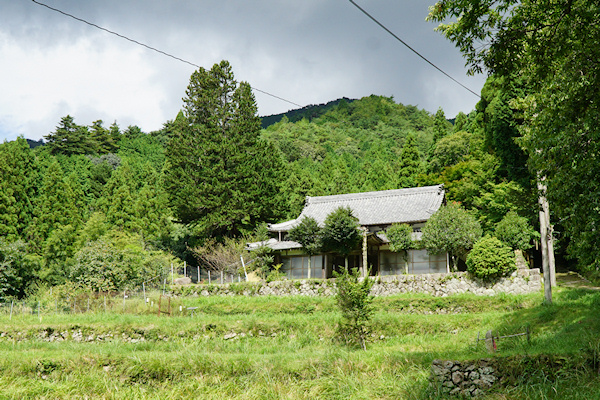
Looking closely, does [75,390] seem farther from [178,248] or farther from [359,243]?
[178,248]

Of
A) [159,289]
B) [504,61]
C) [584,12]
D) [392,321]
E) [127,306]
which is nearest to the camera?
[584,12]

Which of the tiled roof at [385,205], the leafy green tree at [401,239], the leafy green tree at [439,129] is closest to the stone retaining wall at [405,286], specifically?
the leafy green tree at [401,239]

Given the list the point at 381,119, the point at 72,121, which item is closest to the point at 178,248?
the point at 72,121

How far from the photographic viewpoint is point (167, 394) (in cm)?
1134

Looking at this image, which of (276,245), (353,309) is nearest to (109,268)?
(276,245)

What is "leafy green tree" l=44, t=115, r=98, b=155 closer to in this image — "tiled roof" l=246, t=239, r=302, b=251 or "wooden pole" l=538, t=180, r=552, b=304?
"tiled roof" l=246, t=239, r=302, b=251

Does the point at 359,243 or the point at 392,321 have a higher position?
the point at 359,243

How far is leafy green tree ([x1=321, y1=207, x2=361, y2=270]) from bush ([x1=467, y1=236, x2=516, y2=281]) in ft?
20.4

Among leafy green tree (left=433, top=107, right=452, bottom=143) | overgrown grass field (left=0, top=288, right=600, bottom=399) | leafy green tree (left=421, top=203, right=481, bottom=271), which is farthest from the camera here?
leafy green tree (left=433, top=107, right=452, bottom=143)

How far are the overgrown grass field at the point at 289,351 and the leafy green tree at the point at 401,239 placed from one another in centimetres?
549

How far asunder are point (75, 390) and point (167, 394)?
218cm

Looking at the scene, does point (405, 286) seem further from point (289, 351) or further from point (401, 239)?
point (289, 351)

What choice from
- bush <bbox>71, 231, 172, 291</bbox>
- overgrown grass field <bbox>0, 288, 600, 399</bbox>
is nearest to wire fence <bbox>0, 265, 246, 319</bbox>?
bush <bbox>71, 231, 172, 291</bbox>

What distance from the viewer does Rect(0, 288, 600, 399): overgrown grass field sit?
10.5 m
